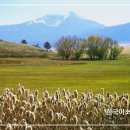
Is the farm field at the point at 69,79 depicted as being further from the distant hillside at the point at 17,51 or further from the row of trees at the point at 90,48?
the distant hillside at the point at 17,51

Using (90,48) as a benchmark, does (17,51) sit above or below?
above

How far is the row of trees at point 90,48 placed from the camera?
114250 millimetres

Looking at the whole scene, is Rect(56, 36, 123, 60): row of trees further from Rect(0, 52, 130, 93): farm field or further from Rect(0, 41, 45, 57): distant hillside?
Rect(0, 52, 130, 93): farm field

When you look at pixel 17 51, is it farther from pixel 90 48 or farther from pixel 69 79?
pixel 69 79

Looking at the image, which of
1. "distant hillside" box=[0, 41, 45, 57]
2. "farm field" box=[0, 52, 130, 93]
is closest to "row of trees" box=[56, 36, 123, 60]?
"distant hillside" box=[0, 41, 45, 57]

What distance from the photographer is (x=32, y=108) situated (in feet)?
27.7

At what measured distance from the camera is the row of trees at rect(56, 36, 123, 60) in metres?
114

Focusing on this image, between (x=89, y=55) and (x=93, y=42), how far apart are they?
3495mm

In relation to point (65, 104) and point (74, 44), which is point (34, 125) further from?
point (74, 44)

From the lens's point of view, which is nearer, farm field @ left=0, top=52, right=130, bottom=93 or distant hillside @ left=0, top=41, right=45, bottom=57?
farm field @ left=0, top=52, right=130, bottom=93

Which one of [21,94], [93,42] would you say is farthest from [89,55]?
[21,94]

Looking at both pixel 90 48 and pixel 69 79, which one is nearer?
pixel 69 79

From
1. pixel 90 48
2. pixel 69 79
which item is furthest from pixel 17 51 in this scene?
pixel 69 79

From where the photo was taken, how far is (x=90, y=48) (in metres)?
116
